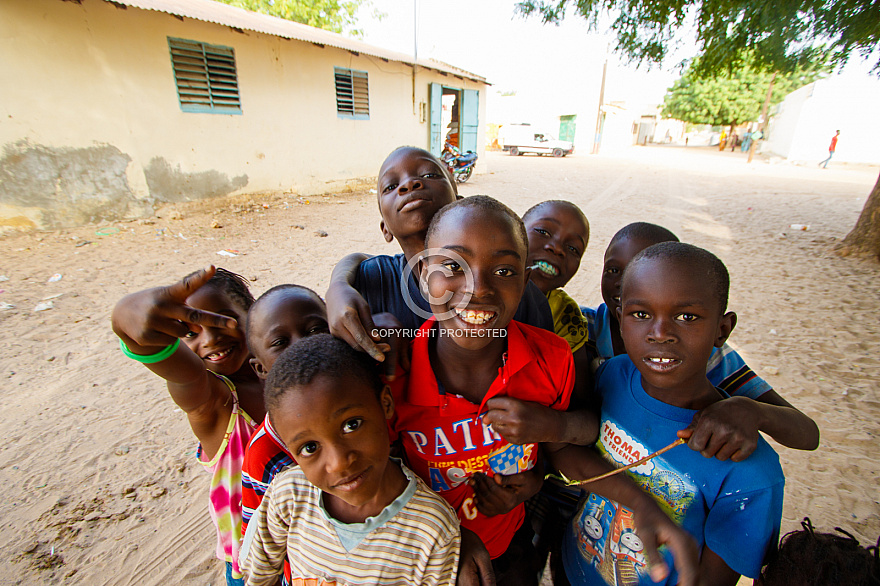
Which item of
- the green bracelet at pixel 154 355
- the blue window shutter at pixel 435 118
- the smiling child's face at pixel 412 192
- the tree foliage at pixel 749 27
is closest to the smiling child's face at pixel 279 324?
the green bracelet at pixel 154 355

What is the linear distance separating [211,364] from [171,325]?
1.46 feet

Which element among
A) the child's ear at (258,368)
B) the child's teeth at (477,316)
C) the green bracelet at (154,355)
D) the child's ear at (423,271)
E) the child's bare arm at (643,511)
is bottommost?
the child's bare arm at (643,511)

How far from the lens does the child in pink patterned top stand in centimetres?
106

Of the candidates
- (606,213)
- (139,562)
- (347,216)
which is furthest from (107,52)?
(606,213)

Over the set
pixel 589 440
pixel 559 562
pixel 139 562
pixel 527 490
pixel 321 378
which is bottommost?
pixel 139 562

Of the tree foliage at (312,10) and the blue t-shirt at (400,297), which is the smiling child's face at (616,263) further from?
the tree foliage at (312,10)

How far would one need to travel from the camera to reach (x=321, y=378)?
1.02 meters

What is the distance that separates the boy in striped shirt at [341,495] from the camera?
1.02 metres

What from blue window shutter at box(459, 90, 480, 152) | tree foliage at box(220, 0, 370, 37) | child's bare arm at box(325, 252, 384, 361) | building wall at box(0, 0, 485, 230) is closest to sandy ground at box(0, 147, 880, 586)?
building wall at box(0, 0, 485, 230)

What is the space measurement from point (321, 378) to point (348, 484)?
27 centimetres

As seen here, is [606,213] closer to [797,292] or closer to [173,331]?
[797,292]

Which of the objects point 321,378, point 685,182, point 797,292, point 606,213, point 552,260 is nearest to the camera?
point 321,378

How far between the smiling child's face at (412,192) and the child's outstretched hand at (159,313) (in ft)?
2.38

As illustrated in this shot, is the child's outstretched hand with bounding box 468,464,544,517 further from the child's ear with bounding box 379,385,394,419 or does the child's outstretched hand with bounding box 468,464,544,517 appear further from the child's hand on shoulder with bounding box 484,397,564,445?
the child's ear with bounding box 379,385,394,419
